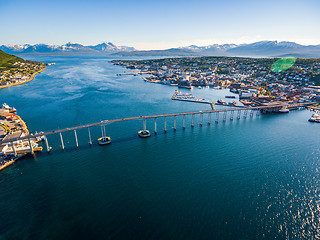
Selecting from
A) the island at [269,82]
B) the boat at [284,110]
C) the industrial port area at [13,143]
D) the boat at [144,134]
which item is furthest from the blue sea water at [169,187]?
the island at [269,82]

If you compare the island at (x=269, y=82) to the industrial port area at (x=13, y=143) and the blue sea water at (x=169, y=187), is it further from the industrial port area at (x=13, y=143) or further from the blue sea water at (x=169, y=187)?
the industrial port area at (x=13, y=143)

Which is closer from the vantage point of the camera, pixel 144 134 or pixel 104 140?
pixel 104 140

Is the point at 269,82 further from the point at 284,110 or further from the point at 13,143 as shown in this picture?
the point at 13,143

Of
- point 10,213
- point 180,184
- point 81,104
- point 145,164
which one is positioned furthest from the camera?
point 81,104

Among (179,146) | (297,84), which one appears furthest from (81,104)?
(297,84)

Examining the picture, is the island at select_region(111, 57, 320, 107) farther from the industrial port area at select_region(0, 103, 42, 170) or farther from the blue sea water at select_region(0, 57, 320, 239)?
the industrial port area at select_region(0, 103, 42, 170)

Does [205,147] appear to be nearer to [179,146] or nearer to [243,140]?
[179,146]

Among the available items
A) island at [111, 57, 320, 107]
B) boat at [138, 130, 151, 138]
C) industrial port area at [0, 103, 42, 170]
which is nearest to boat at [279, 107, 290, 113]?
island at [111, 57, 320, 107]

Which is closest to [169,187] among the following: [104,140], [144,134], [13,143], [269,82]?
[144,134]
